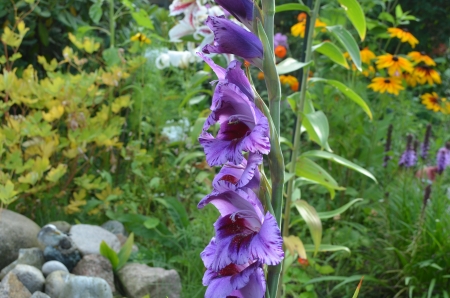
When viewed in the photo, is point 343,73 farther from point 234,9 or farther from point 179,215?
point 234,9

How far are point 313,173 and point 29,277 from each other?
1270mm

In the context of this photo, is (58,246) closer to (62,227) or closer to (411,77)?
(62,227)

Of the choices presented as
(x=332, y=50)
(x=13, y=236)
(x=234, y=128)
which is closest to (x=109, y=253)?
(x=13, y=236)

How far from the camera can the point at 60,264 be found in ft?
8.08

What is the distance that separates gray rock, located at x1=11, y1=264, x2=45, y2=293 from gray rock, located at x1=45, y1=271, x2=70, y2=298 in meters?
0.04

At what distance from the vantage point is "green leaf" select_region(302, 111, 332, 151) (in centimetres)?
234

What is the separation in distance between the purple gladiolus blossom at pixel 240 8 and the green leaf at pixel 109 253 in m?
1.67

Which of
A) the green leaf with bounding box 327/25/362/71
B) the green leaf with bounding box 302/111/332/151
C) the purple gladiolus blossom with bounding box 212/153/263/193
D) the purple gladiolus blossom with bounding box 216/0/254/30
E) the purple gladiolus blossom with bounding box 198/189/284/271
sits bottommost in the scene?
the green leaf with bounding box 302/111/332/151

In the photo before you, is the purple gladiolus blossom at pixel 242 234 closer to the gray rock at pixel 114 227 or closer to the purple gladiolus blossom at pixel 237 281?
the purple gladiolus blossom at pixel 237 281

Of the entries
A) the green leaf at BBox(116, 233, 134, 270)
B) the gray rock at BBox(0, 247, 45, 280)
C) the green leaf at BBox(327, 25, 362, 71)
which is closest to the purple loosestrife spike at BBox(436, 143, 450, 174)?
the green leaf at BBox(327, 25, 362, 71)

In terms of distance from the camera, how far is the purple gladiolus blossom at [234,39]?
43.4 inches

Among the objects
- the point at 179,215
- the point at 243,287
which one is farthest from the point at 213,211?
the point at 243,287

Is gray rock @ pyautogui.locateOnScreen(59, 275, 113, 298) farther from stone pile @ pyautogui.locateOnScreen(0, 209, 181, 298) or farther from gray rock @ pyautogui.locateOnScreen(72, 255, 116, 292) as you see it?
gray rock @ pyautogui.locateOnScreen(72, 255, 116, 292)

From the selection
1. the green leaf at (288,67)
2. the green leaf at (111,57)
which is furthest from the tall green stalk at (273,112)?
the green leaf at (111,57)
